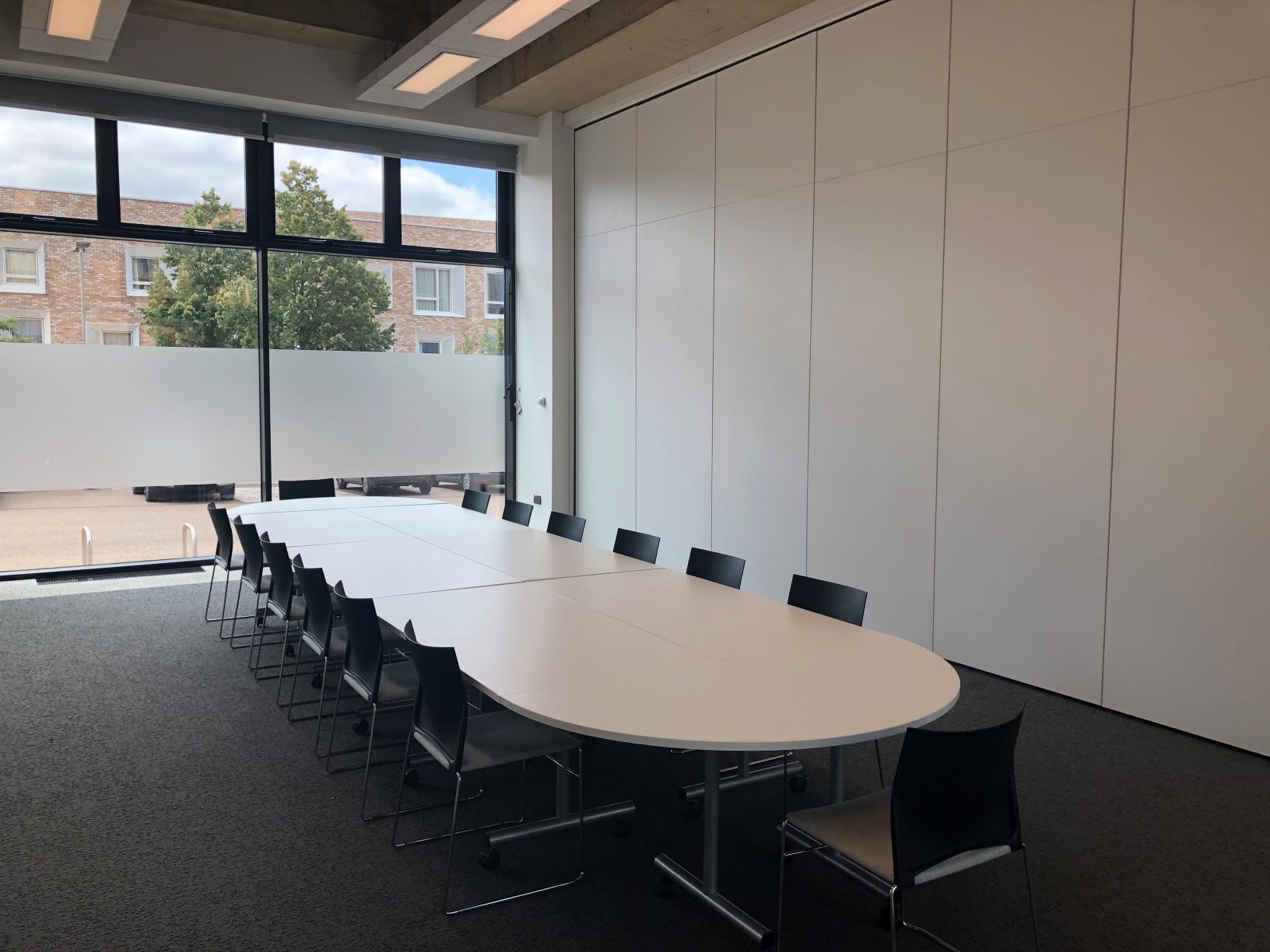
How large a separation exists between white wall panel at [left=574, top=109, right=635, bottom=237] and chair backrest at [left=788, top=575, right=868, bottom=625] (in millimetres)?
5119

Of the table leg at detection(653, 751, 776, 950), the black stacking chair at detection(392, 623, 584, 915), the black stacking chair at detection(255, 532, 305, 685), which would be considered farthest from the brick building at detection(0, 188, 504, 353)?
the table leg at detection(653, 751, 776, 950)

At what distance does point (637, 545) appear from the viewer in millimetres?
5484

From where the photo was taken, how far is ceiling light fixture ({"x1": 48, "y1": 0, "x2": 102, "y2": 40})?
570cm

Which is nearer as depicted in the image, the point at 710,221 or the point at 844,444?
the point at 844,444

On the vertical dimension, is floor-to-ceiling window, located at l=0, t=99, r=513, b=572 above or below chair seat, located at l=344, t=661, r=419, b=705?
above

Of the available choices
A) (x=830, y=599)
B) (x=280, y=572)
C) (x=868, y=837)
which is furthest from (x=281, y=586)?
(x=868, y=837)

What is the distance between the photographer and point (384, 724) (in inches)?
193

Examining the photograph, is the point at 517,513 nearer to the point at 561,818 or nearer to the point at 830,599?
the point at 830,599

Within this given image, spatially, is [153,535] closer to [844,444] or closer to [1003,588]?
[844,444]

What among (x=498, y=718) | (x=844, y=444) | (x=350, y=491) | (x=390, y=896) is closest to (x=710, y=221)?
(x=844, y=444)

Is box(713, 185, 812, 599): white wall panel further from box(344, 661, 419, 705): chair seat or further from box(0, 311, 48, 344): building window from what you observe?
box(0, 311, 48, 344): building window

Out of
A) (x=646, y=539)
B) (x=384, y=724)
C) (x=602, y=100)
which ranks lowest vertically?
(x=384, y=724)

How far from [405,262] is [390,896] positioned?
726cm

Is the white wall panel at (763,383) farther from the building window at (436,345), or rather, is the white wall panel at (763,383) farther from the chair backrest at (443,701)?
the chair backrest at (443,701)
